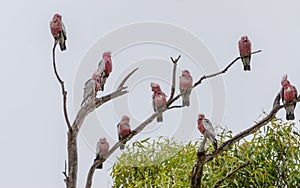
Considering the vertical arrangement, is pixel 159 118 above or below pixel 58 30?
below

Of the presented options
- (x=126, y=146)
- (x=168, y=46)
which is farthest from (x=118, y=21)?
(x=126, y=146)

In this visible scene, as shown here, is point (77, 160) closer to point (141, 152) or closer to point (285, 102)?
point (141, 152)

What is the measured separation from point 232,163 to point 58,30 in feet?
1.95

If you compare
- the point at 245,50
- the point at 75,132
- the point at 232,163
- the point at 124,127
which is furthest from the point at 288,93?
the point at 75,132

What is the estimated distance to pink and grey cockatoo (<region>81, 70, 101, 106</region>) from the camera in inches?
80.1

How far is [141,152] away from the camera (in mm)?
2230

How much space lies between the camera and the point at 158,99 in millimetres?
2012

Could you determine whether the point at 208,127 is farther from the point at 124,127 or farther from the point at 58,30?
the point at 58,30

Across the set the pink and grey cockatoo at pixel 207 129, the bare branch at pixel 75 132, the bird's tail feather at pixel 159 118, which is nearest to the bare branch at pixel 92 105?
the bare branch at pixel 75 132

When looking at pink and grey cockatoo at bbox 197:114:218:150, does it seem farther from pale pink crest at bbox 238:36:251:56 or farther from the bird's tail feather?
pale pink crest at bbox 238:36:251:56

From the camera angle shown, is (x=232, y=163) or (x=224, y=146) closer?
(x=224, y=146)

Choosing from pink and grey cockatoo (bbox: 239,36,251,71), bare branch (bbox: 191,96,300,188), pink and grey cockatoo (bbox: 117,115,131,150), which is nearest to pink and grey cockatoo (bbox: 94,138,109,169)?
pink and grey cockatoo (bbox: 117,115,131,150)

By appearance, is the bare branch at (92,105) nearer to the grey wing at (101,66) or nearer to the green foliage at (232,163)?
the grey wing at (101,66)

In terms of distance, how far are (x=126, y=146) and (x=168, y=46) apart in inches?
12.7
